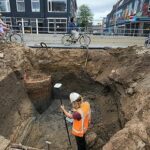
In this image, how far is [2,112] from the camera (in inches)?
216

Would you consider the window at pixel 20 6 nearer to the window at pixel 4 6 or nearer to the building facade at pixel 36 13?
the building facade at pixel 36 13

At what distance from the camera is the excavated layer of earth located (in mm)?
4613

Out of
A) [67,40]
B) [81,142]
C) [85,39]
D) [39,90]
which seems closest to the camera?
[81,142]

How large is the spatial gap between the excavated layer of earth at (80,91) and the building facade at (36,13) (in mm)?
12339

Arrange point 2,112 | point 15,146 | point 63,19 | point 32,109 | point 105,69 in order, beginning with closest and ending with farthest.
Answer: point 15,146, point 2,112, point 32,109, point 105,69, point 63,19

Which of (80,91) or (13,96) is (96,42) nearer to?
(80,91)

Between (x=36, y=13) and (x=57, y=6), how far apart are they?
271 cm

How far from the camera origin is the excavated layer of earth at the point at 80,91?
15.1 ft

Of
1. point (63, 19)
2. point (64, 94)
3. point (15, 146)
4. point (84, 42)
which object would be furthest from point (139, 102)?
point (63, 19)

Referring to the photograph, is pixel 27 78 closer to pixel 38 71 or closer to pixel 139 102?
pixel 38 71

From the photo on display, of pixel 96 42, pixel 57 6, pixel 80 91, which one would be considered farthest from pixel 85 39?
pixel 57 6

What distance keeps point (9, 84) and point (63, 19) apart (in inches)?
633

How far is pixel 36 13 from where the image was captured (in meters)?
20.4

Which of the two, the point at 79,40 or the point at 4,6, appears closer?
the point at 79,40
